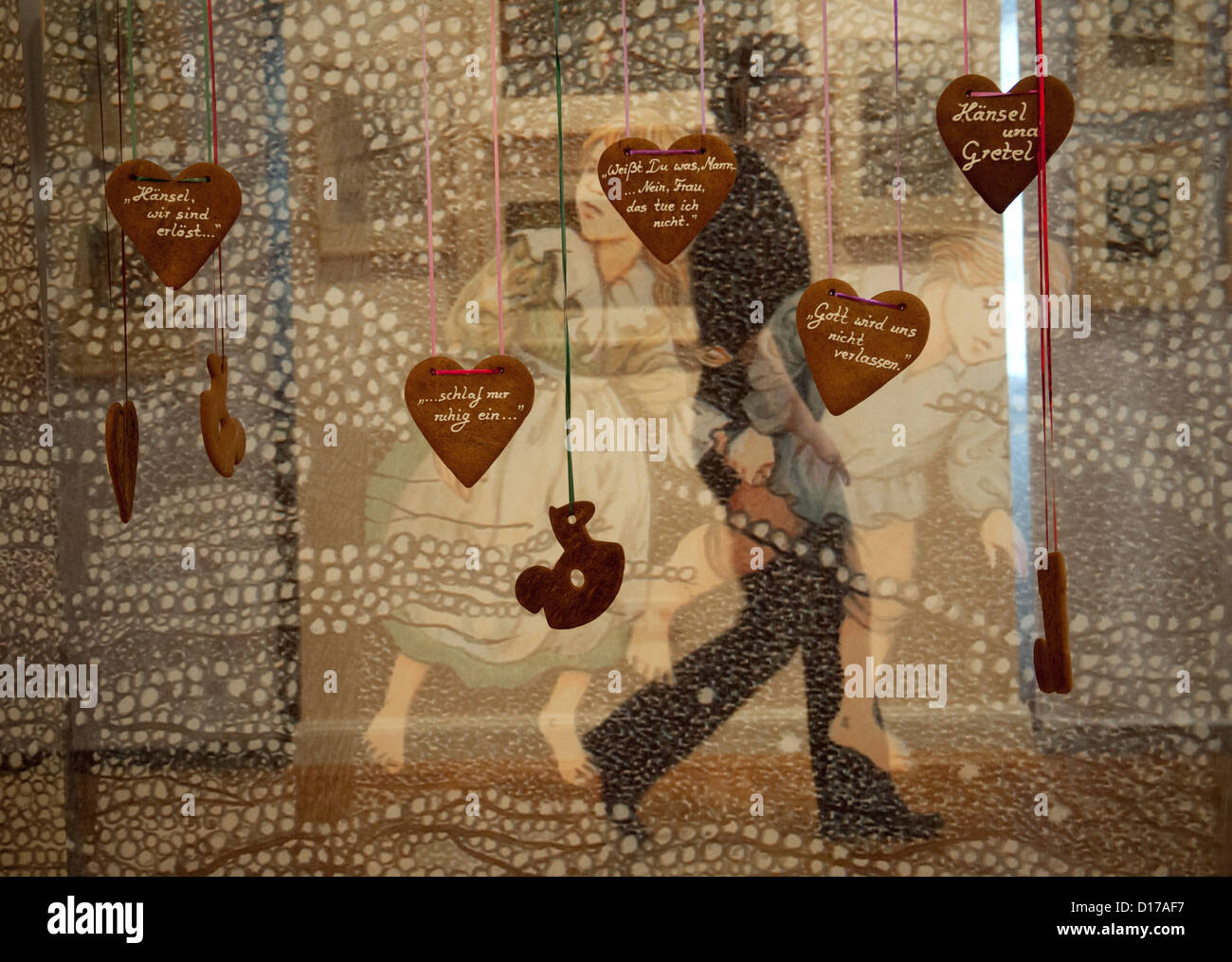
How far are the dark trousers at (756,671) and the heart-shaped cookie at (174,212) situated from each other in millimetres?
1094

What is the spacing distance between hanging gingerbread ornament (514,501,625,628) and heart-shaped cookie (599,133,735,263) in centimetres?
39

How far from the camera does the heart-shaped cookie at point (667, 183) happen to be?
1343 millimetres

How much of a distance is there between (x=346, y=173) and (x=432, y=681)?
990 mm

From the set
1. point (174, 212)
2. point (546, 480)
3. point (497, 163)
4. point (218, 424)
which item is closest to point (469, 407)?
point (218, 424)

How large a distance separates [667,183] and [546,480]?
733mm

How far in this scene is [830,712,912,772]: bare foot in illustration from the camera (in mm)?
1911

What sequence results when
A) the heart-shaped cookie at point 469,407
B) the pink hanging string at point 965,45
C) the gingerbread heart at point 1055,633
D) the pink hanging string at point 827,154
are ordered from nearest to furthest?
the gingerbread heart at point 1055,633, the heart-shaped cookie at point 469,407, the pink hanging string at point 965,45, the pink hanging string at point 827,154

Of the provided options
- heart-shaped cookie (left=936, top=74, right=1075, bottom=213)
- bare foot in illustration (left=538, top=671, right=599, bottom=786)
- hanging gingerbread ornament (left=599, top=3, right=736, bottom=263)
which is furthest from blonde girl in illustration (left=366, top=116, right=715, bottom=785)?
heart-shaped cookie (left=936, top=74, right=1075, bottom=213)

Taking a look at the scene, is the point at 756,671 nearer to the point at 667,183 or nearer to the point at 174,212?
the point at 667,183

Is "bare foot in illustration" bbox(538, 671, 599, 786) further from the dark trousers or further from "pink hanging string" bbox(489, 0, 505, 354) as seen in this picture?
"pink hanging string" bbox(489, 0, 505, 354)

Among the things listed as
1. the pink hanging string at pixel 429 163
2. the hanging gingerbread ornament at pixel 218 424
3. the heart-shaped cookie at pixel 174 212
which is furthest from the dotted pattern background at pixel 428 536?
the heart-shaped cookie at pixel 174 212

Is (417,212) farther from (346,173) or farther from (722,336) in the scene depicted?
(722,336)

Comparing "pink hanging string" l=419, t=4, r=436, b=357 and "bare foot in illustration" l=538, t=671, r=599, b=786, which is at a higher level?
"pink hanging string" l=419, t=4, r=436, b=357

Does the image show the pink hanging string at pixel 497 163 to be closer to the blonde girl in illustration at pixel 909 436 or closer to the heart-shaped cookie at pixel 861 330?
the blonde girl in illustration at pixel 909 436
